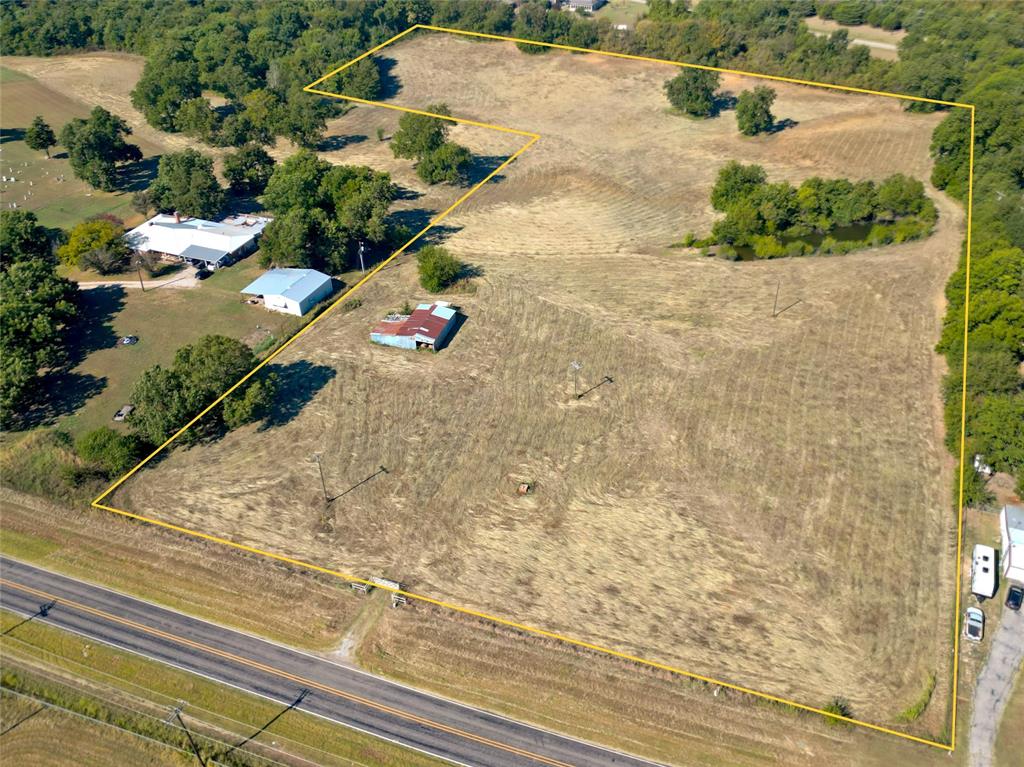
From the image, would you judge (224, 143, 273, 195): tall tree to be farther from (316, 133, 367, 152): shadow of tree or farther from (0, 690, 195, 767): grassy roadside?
(0, 690, 195, 767): grassy roadside

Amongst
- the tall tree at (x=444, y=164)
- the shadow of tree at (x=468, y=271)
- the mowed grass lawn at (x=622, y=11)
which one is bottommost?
the shadow of tree at (x=468, y=271)

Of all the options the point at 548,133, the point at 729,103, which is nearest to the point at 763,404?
the point at 548,133

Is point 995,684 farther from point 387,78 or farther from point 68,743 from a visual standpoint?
point 387,78

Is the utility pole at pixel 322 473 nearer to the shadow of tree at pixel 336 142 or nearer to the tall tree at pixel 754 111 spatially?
the shadow of tree at pixel 336 142

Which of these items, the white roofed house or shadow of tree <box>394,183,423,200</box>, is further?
shadow of tree <box>394,183,423,200</box>

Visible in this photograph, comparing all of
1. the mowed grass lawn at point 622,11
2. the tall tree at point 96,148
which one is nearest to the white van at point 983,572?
the tall tree at point 96,148

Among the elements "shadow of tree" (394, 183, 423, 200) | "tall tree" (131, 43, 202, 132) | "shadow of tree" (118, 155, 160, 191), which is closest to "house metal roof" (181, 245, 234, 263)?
"shadow of tree" (118, 155, 160, 191)
